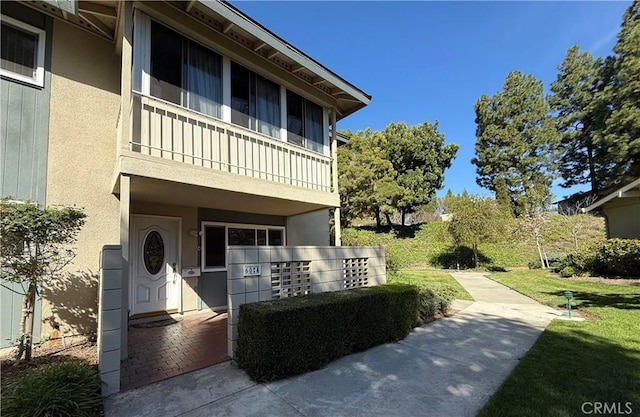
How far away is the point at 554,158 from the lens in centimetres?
2633

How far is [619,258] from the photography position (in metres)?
12.7

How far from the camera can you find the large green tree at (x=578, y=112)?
24562 millimetres

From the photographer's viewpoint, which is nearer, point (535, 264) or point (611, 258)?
point (611, 258)

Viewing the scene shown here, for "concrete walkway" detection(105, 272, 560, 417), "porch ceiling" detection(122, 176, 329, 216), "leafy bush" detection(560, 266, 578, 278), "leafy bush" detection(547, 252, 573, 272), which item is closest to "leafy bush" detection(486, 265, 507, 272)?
"leafy bush" detection(547, 252, 573, 272)

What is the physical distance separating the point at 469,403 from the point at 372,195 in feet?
65.7

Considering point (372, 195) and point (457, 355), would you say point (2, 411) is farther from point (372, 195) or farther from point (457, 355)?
point (372, 195)

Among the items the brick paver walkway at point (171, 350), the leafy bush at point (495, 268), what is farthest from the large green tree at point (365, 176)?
the brick paver walkway at point (171, 350)

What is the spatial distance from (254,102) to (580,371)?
7.35 metres

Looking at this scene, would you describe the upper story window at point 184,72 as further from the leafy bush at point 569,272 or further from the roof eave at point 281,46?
the leafy bush at point 569,272

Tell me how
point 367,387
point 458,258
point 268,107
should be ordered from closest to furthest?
1. point 367,387
2. point 268,107
3. point 458,258

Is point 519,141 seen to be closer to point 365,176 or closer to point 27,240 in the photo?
point 365,176

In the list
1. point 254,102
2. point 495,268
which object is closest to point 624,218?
point 495,268

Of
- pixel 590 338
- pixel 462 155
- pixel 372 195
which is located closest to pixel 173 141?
pixel 590 338

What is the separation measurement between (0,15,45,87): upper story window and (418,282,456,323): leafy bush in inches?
348
